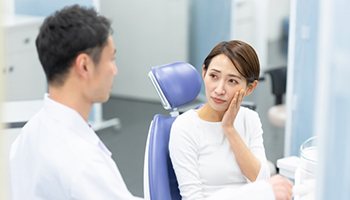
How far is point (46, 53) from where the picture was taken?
149 cm

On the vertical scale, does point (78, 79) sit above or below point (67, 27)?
below

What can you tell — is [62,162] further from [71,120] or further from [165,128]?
[165,128]

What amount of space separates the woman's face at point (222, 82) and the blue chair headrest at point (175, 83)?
0.12 m

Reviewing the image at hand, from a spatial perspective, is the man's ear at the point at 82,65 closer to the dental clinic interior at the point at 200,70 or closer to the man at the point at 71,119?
the man at the point at 71,119

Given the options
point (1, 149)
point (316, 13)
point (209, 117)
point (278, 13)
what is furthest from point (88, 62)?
point (278, 13)

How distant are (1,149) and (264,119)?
389 cm

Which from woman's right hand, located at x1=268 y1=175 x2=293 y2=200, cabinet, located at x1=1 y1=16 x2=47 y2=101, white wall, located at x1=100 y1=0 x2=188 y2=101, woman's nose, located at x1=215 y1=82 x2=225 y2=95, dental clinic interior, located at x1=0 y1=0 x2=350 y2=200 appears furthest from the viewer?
white wall, located at x1=100 y1=0 x2=188 y2=101

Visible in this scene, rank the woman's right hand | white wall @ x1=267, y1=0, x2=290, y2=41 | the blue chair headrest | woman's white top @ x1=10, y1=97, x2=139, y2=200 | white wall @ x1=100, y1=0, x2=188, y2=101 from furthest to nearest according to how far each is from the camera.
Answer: white wall @ x1=267, y1=0, x2=290, y2=41 → white wall @ x1=100, y1=0, x2=188, y2=101 → the blue chair headrest → the woman's right hand → woman's white top @ x1=10, y1=97, x2=139, y2=200

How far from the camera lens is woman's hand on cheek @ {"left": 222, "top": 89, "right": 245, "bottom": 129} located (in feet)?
6.81

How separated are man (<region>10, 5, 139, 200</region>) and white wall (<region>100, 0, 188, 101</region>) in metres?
3.78

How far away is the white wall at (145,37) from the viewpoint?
17.3ft

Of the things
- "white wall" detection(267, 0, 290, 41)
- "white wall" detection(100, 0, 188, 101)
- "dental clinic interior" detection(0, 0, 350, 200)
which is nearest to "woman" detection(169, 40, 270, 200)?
"dental clinic interior" detection(0, 0, 350, 200)

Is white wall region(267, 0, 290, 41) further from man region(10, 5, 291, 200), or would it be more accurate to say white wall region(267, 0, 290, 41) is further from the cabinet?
man region(10, 5, 291, 200)

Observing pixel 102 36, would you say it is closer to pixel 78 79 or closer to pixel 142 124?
pixel 78 79
